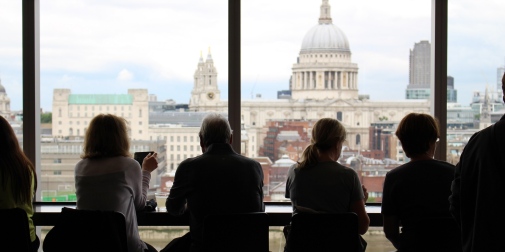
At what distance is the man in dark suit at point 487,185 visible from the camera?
A: 73.9 inches

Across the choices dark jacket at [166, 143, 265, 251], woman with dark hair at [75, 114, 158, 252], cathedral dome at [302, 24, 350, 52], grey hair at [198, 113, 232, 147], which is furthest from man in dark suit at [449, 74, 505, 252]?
cathedral dome at [302, 24, 350, 52]

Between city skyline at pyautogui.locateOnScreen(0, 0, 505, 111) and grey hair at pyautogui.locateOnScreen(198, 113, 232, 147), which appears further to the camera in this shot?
city skyline at pyautogui.locateOnScreen(0, 0, 505, 111)

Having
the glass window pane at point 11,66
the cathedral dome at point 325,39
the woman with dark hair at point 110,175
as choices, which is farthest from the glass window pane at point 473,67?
the glass window pane at point 11,66

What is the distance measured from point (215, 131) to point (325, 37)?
4.44 ft

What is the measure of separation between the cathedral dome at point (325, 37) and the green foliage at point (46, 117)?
1758 mm

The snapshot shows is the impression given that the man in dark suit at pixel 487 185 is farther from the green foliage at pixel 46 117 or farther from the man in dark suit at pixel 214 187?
the green foliage at pixel 46 117

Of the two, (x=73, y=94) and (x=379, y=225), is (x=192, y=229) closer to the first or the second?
(x=379, y=225)

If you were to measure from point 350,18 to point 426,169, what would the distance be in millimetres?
1660

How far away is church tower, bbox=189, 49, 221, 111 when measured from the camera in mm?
3953

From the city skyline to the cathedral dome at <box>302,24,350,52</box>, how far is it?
45 millimetres

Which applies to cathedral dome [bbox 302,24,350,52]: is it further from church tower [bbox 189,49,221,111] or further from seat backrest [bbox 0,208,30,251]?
seat backrest [bbox 0,208,30,251]

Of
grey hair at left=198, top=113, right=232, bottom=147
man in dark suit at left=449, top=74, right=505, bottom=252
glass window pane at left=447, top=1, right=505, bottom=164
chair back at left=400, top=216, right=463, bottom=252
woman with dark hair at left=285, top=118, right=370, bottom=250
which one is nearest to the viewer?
man in dark suit at left=449, top=74, right=505, bottom=252

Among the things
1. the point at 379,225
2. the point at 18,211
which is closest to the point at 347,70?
the point at 379,225

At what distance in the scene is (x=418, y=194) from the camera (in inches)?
104
